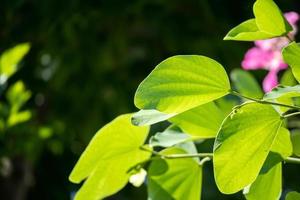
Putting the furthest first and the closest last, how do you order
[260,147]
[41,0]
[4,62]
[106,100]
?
[106,100] → [41,0] → [4,62] → [260,147]

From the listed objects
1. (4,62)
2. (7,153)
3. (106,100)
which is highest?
(4,62)

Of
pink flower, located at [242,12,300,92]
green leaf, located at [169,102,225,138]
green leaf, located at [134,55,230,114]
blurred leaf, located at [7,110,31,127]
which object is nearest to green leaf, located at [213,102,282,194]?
green leaf, located at [134,55,230,114]

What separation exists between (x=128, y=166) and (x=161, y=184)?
4 centimetres

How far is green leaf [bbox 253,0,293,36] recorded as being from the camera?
26.1 inches

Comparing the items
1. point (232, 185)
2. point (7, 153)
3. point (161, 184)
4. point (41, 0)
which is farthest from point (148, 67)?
point (232, 185)

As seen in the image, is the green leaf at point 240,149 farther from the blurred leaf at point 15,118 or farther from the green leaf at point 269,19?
the blurred leaf at point 15,118

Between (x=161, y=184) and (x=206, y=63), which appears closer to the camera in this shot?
(x=206, y=63)

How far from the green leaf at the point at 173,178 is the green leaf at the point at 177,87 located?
15 centimetres

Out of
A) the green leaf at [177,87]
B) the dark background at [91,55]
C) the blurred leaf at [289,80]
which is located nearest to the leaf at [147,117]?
the green leaf at [177,87]

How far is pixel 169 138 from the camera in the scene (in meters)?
0.77

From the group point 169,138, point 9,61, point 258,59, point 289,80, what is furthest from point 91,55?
point 169,138

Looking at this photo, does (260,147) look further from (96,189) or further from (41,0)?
(41,0)

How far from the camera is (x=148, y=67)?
2320mm

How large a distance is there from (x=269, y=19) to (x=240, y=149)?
0.41 ft
